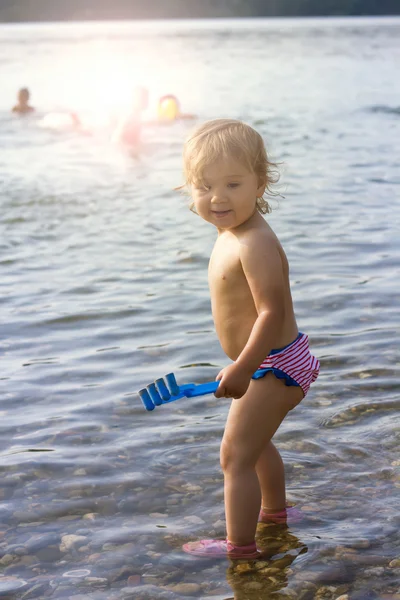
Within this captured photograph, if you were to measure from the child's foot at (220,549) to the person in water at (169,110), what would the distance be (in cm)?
1590

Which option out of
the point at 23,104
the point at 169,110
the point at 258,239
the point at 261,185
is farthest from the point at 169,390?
the point at 23,104

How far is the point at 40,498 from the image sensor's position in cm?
426

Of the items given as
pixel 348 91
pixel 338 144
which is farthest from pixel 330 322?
pixel 348 91

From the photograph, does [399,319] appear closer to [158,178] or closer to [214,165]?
[214,165]

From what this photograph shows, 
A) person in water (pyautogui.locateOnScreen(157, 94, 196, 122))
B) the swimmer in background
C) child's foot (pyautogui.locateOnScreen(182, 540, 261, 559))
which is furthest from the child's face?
person in water (pyautogui.locateOnScreen(157, 94, 196, 122))

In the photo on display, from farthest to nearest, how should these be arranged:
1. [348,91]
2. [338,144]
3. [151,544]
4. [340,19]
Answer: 1. [340,19]
2. [348,91]
3. [338,144]
4. [151,544]

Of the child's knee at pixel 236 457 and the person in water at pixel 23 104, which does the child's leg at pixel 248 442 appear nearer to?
the child's knee at pixel 236 457

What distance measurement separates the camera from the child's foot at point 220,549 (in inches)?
146

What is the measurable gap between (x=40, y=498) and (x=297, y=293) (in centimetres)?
349

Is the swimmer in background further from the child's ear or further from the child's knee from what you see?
the child's knee

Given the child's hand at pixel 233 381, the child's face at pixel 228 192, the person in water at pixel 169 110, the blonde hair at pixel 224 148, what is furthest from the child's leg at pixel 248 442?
the person in water at pixel 169 110

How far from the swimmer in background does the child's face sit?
12718mm

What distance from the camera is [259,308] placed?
3.46 m

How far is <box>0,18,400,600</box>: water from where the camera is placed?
3.70 m
